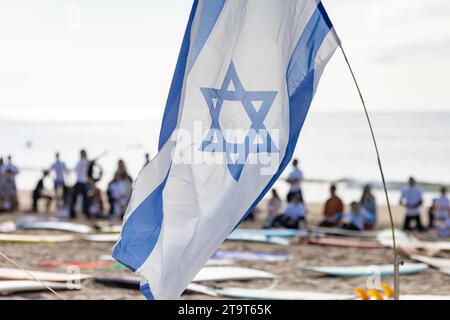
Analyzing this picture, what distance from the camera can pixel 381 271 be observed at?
12.4 m

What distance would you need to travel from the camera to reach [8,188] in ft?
60.0

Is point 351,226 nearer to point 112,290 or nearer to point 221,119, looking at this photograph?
point 112,290

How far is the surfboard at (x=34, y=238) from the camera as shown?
14.6 m

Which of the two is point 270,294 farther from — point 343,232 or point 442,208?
point 442,208

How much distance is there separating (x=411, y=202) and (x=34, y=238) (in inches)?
257

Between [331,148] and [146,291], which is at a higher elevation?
[331,148]

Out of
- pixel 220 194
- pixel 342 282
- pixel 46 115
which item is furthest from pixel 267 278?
pixel 46 115

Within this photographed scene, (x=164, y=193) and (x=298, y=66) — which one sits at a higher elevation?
(x=298, y=66)

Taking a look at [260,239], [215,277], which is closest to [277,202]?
[260,239]

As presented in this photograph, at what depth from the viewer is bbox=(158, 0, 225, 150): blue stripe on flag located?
5242 mm

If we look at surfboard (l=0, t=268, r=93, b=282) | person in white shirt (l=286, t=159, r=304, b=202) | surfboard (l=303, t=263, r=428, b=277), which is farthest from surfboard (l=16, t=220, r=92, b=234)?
surfboard (l=303, t=263, r=428, b=277)

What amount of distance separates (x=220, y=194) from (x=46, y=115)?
524ft

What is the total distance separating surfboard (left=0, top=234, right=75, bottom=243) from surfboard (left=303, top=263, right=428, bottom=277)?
13.7 ft

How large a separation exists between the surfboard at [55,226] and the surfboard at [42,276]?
4.03 m
